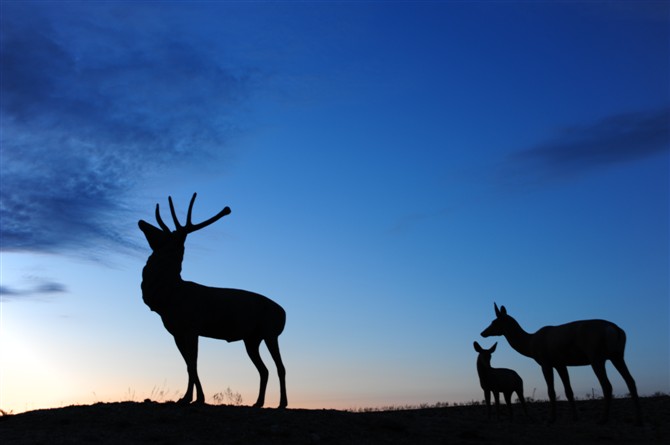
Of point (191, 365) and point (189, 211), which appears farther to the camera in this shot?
point (189, 211)

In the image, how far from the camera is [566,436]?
1528cm

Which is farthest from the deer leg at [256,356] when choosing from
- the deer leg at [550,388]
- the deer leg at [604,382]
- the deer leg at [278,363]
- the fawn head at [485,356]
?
the deer leg at [604,382]

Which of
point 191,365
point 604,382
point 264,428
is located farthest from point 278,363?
point 604,382

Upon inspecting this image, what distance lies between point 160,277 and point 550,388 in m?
10.0

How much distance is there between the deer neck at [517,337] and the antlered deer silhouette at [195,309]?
6.94 meters

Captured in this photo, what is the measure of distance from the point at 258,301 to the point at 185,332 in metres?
1.97

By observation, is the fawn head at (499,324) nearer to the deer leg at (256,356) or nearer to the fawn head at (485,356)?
the fawn head at (485,356)

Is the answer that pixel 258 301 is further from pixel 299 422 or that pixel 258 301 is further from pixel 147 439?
pixel 147 439

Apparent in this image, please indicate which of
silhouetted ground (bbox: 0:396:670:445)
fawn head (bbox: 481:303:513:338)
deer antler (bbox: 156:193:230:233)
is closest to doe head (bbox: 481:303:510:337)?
fawn head (bbox: 481:303:513:338)

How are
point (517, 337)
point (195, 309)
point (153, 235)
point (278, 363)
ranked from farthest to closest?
point (517, 337) → point (278, 363) → point (153, 235) → point (195, 309)

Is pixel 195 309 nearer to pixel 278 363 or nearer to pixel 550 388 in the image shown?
pixel 278 363

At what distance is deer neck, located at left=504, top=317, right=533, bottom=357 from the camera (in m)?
20.0

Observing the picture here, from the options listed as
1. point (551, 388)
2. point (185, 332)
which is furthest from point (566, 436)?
point (185, 332)

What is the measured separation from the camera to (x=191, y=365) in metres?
15.3
